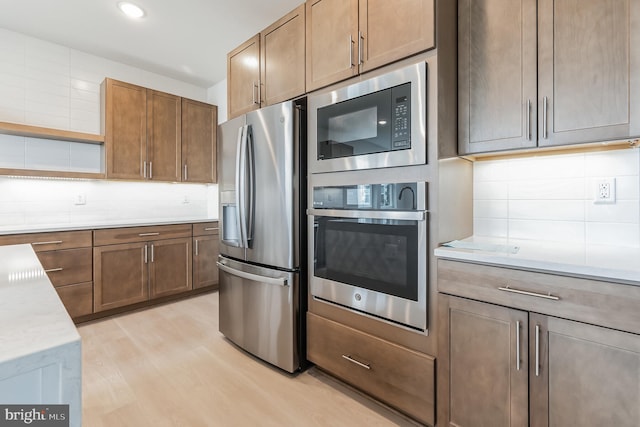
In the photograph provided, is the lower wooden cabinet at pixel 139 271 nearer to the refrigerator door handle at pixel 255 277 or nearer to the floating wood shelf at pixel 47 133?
the floating wood shelf at pixel 47 133

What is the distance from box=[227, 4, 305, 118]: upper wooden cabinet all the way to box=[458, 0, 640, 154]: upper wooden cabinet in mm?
970

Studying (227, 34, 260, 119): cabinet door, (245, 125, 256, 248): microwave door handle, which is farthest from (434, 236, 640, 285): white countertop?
(227, 34, 260, 119): cabinet door

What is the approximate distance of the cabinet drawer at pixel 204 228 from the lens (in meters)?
3.59

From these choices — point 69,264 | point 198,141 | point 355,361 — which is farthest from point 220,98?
point 355,361

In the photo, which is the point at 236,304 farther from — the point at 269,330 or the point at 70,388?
the point at 70,388

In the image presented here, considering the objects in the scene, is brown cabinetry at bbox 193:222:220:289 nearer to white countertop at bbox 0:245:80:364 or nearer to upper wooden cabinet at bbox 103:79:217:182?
upper wooden cabinet at bbox 103:79:217:182

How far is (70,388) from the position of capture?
543 millimetres

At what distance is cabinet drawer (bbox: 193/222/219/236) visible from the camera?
359 cm

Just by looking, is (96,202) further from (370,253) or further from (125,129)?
(370,253)

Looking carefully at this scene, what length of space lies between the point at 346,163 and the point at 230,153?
1.06 metres

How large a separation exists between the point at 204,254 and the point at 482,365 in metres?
3.14

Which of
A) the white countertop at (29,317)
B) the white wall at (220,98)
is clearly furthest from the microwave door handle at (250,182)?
the white wall at (220,98)

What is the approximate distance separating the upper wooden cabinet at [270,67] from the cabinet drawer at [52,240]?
5.81 ft

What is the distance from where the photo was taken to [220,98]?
4141 mm
